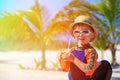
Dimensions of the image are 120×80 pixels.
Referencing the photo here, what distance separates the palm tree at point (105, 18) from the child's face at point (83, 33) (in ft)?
1.23

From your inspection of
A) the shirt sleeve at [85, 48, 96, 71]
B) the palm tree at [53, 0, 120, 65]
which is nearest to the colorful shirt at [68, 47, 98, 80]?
the shirt sleeve at [85, 48, 96, 71]

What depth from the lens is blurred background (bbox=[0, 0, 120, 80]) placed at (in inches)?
70.0

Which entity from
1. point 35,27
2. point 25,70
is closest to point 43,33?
point 35,27

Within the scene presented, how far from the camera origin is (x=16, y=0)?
1908mm

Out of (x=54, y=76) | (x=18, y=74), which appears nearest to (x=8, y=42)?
(x=18, y=74)

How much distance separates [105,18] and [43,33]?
406mm

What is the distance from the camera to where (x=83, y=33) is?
4.51ft

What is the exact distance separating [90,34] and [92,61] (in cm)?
14

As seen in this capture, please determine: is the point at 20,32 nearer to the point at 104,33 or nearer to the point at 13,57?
the point at 13,57

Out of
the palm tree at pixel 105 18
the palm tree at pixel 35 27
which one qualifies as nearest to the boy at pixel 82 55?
the palm tree at pixel 105 18

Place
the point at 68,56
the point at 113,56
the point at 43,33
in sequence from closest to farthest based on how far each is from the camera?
1. the point at 68,56
2. the point at 113,56
3. the point at 43,33

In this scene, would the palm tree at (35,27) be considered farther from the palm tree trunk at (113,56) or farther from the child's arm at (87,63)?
the child's arm at (87,63)

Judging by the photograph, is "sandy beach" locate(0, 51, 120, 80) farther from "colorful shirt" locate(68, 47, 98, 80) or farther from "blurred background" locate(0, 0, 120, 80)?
"colorful shirt" locate(68, 47, 98, 80)

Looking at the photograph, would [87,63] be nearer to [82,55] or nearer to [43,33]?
[82,55]
